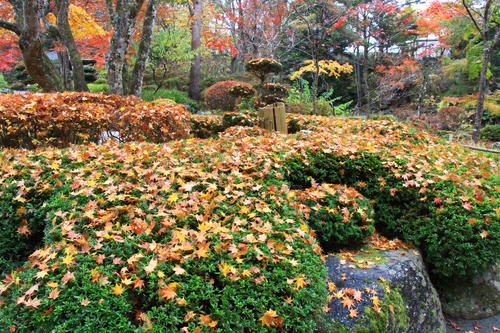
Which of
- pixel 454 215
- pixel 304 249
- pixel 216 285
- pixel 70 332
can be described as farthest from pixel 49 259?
pixel 454 215

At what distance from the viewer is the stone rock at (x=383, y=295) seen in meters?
2.57

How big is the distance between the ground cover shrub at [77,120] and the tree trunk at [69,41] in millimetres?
3434

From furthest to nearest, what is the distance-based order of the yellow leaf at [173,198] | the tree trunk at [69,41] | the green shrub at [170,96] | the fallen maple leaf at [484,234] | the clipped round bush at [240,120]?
the green shrub at [170,96] → the tree trunk at [69,41] → the clipped round bush at [240,120] → the fallen maple leaf at [484,234] → the yellow leaf at [173,198]

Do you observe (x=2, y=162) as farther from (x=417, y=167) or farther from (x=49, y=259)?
(x=417, y=167)

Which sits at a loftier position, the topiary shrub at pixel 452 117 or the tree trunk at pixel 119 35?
the tree trunk at pixel 119 35

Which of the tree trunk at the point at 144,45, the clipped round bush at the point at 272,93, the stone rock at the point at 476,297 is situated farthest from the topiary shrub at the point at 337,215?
the tree trunk at the point at 144,45

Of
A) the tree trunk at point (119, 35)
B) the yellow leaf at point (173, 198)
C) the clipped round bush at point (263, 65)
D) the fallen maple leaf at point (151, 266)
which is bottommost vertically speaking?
the fallen maple leaf at point (151, 266)

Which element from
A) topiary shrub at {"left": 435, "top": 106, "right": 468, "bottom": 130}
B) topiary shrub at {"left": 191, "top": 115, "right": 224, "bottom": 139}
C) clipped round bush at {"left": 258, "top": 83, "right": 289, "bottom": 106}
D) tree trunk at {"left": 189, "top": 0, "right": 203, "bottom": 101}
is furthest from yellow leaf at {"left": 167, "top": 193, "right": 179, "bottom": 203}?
topiary shrub at {"left": 435, "top": 106, "right": 468, "bottom": 130}

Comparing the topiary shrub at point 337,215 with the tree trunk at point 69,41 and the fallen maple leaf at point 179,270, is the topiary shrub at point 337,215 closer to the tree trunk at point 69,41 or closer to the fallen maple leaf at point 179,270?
the fallen maple leaf at point 179,270

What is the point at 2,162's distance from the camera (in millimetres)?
3488

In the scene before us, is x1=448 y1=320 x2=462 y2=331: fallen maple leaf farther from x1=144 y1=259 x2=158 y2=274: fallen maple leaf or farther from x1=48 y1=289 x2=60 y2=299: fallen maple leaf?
x1=48 y1=289 x2=60 y2=299: fallen maple leaf

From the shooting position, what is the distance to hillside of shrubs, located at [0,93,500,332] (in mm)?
1980

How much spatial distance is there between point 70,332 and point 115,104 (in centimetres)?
463

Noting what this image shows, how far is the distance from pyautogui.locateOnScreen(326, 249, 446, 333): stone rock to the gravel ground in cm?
34
